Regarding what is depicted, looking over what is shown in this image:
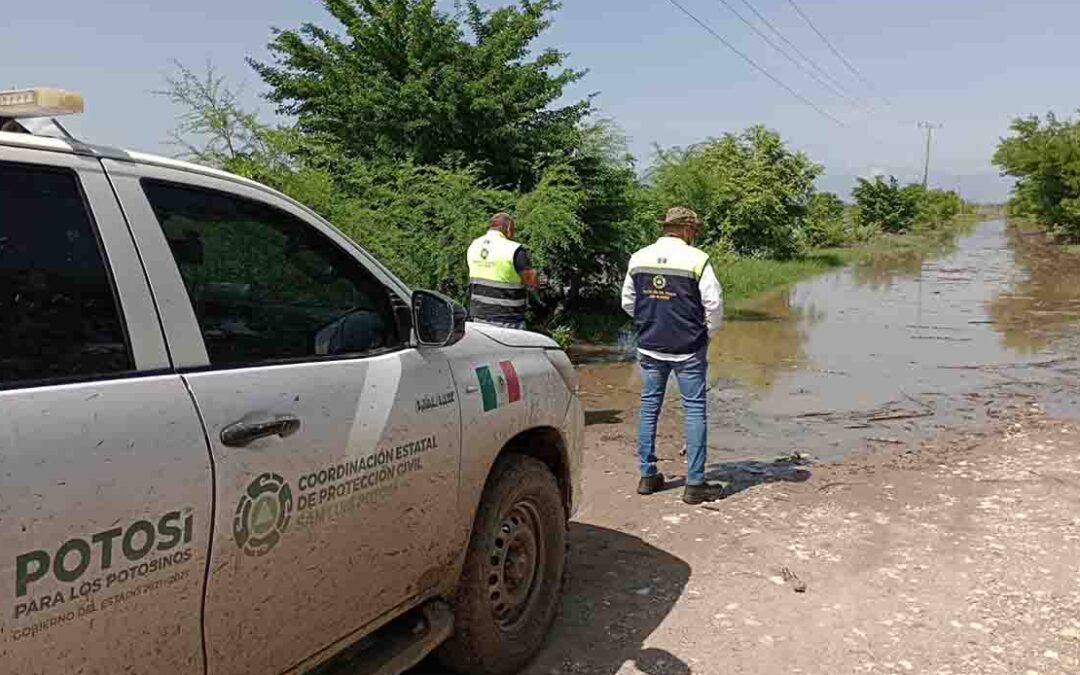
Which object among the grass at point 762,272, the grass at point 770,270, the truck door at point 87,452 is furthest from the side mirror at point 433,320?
the grass at point 762,272

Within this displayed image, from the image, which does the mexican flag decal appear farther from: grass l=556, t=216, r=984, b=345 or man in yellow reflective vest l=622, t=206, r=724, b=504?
grass l=556, t=216, r=984, b=345

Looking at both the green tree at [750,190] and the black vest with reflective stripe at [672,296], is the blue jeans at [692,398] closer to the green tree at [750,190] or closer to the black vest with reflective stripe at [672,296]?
the black vest with reflective stripe at [672,296]

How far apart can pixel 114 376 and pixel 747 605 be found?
3.32 m

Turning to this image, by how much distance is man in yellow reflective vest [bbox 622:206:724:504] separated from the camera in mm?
5863

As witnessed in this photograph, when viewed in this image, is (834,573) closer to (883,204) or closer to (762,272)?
(762,272)

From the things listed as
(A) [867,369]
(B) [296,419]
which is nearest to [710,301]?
(B) [296,419]

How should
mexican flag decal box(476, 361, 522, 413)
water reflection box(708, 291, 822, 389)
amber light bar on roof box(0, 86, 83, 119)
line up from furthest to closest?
1. water reflection box(708, 291, 822, 389)
2. mexican flag decal box(476, 361, 522, 413)
3. amber light bar on roof box(0, 86, 83, 119)

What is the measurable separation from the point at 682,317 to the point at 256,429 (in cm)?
395

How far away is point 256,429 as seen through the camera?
233 centimetres

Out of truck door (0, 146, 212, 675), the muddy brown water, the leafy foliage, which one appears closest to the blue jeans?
the muddy brown water

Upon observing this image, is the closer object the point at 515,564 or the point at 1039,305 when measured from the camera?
the point at 515,564

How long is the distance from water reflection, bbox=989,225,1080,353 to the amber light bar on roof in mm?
13818

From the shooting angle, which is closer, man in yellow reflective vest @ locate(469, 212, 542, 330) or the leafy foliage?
man in yellow reflective vest @ locate(469, 212, 542, 330)

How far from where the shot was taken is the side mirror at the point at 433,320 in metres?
3.13
